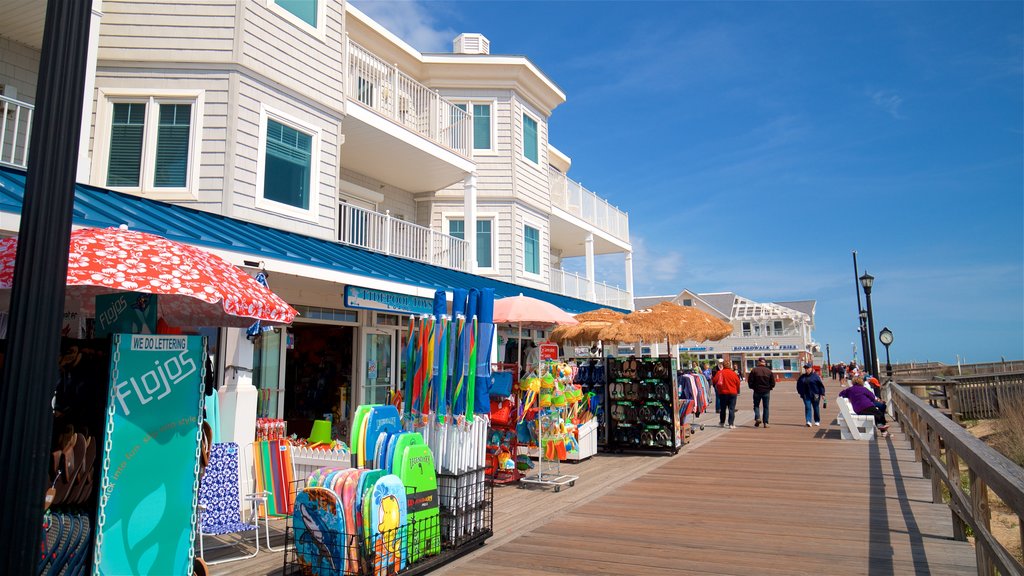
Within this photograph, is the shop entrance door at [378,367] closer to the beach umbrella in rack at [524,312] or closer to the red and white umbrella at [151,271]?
the beach umbrella in rack at [524,312]

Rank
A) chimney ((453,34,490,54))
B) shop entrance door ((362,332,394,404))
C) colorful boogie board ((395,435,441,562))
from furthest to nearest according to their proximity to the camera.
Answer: chimney ((453,34,490,54))
shop entrance door ((362,332,394,404))
colorful boogie board ((395,435,441,562))

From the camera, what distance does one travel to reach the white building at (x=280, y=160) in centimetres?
858

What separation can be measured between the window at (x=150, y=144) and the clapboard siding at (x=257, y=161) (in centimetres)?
76

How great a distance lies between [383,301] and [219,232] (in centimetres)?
255

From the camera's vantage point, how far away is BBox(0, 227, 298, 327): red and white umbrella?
3.39 meters

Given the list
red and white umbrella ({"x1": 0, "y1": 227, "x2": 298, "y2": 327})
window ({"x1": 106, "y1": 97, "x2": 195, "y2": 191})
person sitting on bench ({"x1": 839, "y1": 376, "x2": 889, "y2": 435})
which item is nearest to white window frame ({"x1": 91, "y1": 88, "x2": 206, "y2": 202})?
window ({"x1": 106, "y1": 97, "x2": 195, "y2": 191})

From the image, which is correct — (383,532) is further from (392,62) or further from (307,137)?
(392,62)

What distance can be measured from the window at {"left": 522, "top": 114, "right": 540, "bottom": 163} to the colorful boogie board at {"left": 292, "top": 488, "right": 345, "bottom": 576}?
47.9 ft

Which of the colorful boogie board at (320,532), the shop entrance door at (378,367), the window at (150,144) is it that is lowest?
the colorful boogie board at (320,532)

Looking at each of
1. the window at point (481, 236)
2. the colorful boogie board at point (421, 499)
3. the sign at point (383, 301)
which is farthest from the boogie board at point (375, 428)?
the window at point (481, 236)

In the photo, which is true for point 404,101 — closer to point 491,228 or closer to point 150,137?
point 491,228

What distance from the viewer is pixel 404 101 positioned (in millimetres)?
15062

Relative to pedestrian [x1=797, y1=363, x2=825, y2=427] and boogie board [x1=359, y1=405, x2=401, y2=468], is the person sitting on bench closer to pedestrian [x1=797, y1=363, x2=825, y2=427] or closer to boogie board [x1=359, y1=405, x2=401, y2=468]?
pedestrian [x1=797, y1=363, x2=825, y2=427]

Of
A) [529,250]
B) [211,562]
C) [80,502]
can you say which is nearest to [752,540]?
[211,562]
